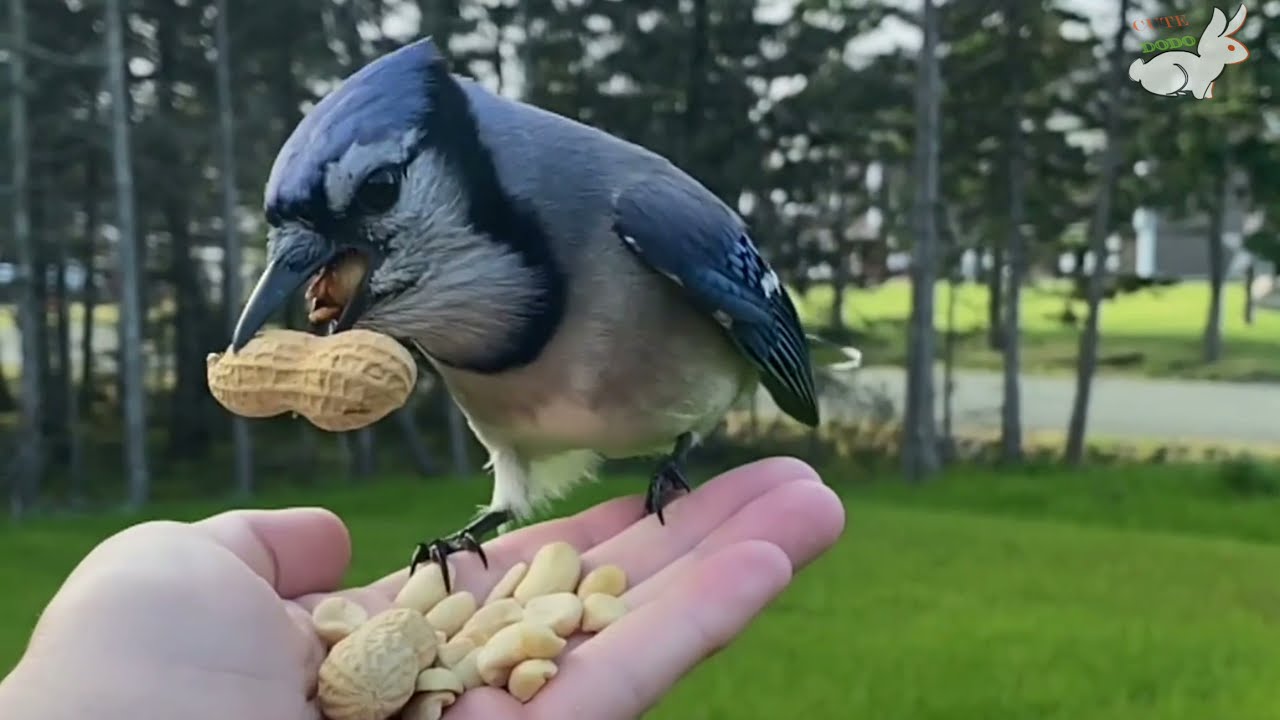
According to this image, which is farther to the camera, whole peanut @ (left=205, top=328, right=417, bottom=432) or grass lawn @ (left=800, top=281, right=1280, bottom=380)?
grass lawn @ (left=800, top=281, right=1280, bottom=380)

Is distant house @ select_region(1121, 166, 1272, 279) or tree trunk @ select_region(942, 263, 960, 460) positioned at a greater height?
distant house @ select_region(1121, 166, 1272, 279)

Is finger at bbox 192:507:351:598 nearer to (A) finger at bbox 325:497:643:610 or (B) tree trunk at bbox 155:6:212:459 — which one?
(A) finger at bbox 325:497:643:610

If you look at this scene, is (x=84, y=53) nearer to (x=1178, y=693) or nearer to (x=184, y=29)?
(x=184, y=29)

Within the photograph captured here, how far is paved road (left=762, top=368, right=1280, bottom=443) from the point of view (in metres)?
6.70

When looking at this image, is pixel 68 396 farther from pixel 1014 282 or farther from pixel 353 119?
pixel 353 119

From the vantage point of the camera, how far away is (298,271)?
951 mm

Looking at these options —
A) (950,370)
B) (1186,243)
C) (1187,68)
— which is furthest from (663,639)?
(1186,243)

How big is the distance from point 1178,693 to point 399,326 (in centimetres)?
177

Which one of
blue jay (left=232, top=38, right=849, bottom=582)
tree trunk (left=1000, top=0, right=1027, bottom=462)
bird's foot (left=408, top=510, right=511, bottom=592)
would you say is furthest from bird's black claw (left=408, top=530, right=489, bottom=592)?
tree trunk (left=1000, top=0, right=1027, bottom=462)

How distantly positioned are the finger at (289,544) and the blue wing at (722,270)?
46 centimetres

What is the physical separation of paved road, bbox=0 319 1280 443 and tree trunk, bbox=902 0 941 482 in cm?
35

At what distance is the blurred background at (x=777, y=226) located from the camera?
4.64 metres

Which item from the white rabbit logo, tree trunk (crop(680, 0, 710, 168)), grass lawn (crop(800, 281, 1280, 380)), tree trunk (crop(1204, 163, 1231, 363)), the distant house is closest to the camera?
the white rabbit logo

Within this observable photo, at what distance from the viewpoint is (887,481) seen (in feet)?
18.2
